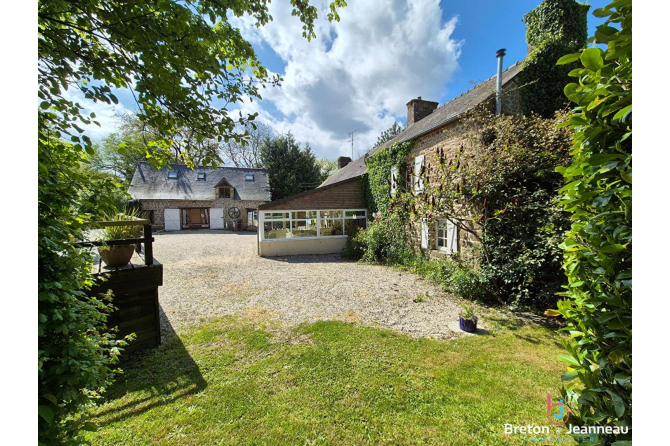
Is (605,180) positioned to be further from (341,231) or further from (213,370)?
(341,231)

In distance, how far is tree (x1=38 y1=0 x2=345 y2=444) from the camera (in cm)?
130

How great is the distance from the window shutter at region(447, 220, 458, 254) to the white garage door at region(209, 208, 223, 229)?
22025 mm

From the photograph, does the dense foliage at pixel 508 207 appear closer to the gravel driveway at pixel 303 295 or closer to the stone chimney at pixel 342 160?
the gravel driveway at pixel 303 295

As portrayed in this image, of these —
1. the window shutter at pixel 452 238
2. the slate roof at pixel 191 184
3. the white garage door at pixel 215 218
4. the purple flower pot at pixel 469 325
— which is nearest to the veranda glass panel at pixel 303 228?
the window shutter at pixel 452 238

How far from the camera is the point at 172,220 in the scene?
22.9 m

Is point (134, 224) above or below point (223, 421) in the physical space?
above

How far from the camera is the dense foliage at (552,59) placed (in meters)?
7.12

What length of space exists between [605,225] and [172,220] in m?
27.1

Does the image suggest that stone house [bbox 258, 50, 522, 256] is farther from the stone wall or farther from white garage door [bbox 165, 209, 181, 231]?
white garage door [bbox 165, 209, 181, 231]

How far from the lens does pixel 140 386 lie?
9.70 feet

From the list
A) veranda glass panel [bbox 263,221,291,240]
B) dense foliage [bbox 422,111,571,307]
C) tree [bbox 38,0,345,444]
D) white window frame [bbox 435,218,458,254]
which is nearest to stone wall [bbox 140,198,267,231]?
veranda glass panel [bbox 263,221,291,240]

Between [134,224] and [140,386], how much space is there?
7.18 ft

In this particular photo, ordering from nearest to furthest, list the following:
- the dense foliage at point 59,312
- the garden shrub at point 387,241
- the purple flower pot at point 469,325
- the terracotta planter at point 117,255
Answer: the dense foliage at point 59,312
the terracotta planter at point 117,255
the purple flower pot at point 469,325
the garden shrub at point 387,241
